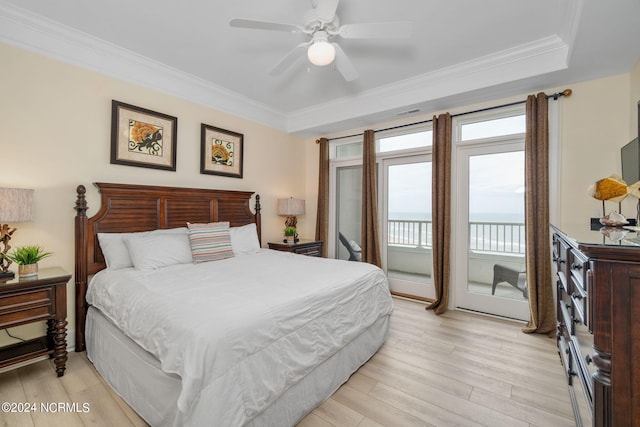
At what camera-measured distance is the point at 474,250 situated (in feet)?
11.6

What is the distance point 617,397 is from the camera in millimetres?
1067

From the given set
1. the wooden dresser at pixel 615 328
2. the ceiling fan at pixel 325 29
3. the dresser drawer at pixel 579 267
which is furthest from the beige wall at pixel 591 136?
the ceiling fan at pixel 325 29

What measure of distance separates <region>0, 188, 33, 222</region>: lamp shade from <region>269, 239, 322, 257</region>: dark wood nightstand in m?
2.57

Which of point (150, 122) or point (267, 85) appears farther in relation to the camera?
point (267, 85)

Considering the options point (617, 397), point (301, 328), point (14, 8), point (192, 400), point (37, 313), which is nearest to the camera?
point (617, 397)

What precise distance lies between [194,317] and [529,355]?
109 inches

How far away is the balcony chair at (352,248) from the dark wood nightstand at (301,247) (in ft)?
1.42

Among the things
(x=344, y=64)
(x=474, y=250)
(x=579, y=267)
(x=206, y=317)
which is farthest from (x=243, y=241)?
(x=579, y=267)

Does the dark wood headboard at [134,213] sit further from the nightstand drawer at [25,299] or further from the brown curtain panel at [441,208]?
the brown curtain panel at [441,208]

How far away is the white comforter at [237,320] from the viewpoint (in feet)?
4.13

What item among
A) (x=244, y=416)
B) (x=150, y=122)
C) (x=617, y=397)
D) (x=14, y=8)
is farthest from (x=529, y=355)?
(x=14, y=8)

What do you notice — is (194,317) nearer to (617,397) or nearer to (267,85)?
(617,397)

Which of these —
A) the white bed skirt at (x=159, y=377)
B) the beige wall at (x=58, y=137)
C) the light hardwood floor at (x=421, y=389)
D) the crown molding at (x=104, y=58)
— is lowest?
the light hardwood floor at (x=421, y=389)

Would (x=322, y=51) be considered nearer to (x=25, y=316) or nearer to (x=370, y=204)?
(x=370, y=204)
